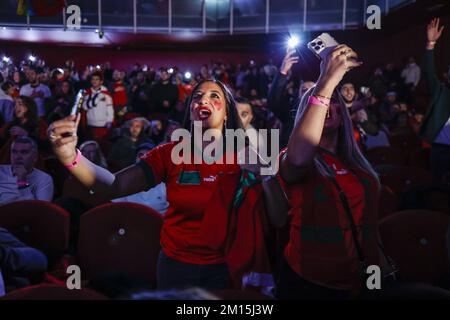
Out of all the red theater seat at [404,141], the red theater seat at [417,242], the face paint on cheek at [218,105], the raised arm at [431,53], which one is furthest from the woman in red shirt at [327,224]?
the red theater seat at [404,141]

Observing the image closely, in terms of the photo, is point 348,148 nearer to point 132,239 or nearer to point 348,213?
point 348,213

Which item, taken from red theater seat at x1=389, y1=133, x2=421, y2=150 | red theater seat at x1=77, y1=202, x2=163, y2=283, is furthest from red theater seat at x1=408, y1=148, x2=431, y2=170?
red theater seat at x1=77, y1=202, x2=163, y2=283

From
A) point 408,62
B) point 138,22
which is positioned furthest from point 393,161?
point 138,22

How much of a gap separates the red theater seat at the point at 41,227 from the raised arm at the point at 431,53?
2.46 metres

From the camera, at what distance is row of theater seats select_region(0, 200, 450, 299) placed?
7.69 feet

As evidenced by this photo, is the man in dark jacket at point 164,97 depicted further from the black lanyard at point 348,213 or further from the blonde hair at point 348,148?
the black lanyard at point 348,213

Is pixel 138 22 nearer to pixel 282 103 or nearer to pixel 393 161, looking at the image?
pixel 393 161

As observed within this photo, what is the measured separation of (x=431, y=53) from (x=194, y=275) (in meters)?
2.44

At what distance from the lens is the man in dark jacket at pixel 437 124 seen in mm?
3547

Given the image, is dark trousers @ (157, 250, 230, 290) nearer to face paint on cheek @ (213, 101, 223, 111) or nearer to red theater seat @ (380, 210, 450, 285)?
face paint on cheek @ (213, 101, 223, 111)

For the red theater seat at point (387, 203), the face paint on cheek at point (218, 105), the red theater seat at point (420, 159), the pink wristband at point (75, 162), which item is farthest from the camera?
the red theater seat at point (420, 159)

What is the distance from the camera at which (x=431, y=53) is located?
3291 mm

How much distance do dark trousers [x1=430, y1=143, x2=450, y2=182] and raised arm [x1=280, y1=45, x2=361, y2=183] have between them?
9.41 feet

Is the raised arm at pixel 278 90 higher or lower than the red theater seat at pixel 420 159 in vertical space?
higher
